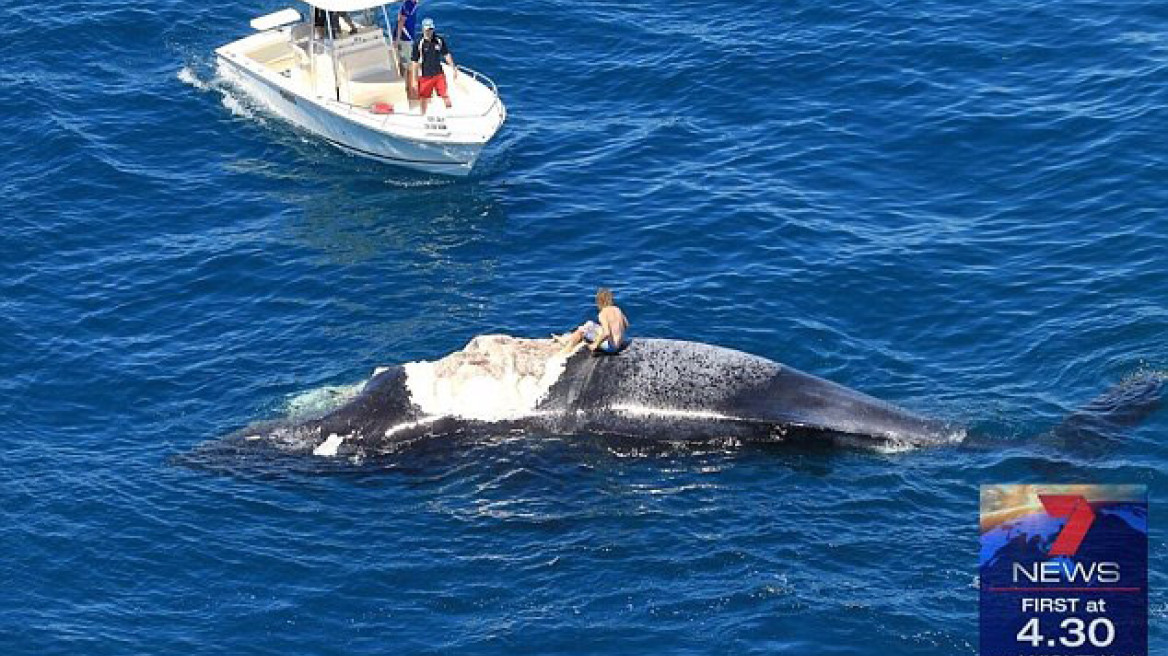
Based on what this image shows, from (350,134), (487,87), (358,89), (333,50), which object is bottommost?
(350,134)

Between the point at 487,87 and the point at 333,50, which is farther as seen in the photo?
the point at 333,50

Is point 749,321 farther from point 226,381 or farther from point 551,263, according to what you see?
point 226,381

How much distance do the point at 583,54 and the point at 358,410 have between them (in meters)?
18.8

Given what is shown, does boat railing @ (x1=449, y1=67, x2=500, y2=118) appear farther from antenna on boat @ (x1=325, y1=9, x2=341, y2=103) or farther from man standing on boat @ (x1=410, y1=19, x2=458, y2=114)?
antenna on boat @ (x1=325, y1=9, x2=341, y2=103)

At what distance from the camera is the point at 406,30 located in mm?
48969

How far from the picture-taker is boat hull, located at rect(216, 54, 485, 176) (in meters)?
46.7

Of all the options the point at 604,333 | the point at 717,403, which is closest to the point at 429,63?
the point at 604,333

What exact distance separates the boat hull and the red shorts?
132 centimetres

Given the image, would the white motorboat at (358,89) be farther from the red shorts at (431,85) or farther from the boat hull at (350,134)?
the red shorts at (431,85)

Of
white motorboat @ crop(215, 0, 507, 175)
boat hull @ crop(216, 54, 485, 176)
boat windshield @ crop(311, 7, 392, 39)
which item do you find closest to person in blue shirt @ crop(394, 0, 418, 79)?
white motorboat @ crop(215, 0, 507, 175)
